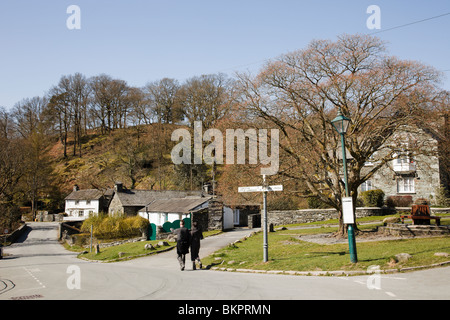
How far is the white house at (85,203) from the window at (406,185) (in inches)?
1822

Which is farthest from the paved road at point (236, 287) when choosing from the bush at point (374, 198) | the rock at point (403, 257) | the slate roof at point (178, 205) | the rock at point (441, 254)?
the bush at point (374, 198)

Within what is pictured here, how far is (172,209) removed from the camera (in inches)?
1529

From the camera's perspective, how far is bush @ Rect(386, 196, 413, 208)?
113 feet

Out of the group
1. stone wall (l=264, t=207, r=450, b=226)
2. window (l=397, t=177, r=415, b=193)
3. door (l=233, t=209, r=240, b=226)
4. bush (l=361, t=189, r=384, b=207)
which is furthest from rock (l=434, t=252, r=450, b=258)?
door (l=233, t=209, r=240, b=226)

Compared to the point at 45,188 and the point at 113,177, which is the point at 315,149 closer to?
the point at 113,177

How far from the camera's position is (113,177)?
67500 mm

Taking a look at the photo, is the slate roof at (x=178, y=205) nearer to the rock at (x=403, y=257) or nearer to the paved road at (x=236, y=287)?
the paved road at (x=236, y=287)

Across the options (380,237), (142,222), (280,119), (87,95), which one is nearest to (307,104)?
(280,119)

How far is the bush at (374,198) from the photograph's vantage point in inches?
1353

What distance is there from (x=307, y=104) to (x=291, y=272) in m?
11.5

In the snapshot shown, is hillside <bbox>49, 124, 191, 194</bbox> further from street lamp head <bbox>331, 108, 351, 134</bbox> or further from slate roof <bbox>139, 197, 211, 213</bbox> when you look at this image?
street lamp head <bbox>331, 108, 351, 134</bbox>

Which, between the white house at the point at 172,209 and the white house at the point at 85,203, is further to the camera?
the white house at the point at 85,203

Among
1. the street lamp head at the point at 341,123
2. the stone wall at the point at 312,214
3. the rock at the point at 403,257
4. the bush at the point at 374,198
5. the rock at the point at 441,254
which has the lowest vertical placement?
the stone wall at the point at 312,214
